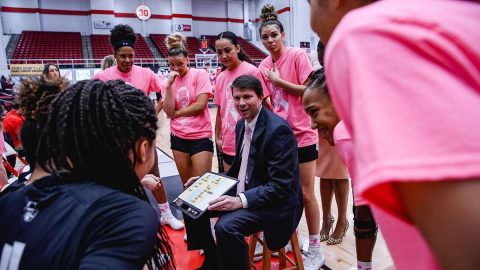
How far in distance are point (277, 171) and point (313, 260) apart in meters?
0.79

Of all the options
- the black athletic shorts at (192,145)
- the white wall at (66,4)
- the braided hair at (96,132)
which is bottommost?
the black athletic shorts at (192,145)

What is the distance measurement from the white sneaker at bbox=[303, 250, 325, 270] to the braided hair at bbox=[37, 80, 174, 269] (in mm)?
1766

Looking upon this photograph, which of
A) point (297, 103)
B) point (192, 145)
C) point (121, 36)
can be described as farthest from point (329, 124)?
point (121, 36)

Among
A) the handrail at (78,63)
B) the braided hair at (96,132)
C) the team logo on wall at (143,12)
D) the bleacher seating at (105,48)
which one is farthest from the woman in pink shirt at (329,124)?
the team logo on wall at (143,12)

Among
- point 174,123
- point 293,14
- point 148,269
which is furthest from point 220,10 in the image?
point 148,269

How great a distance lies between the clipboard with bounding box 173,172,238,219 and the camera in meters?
2.05

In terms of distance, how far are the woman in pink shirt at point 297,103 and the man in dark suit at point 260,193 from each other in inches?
11.7

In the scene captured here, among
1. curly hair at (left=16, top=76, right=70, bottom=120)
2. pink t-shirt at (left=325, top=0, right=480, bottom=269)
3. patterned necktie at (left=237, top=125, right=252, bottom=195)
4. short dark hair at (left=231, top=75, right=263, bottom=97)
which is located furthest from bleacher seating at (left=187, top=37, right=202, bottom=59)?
pink t-shirt at (left=325, top=0, right=480, bottom=269)

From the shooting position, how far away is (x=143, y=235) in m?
0.80

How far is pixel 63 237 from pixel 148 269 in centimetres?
33

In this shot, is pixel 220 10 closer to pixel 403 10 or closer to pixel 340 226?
pixel 340 226

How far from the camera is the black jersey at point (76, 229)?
29.8 inches

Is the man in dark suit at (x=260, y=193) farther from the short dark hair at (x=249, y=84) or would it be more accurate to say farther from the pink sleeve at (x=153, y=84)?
the pink sleeve at (x=153, y=84)

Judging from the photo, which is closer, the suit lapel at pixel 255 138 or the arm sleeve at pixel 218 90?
the suit lapel at pixel 255 138
